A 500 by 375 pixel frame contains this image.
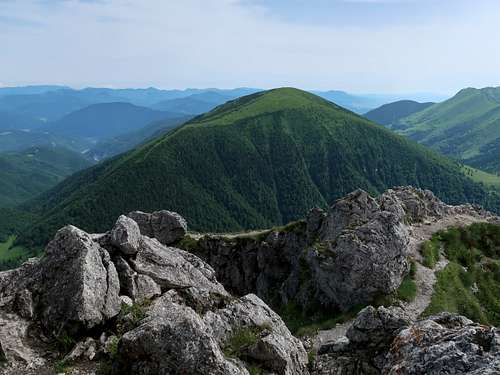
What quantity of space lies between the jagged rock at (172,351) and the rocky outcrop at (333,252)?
36549 millimetres

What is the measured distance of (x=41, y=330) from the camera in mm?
27188

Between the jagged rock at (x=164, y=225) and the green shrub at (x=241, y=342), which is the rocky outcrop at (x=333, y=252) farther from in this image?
the green shrub at (x=241, y=342)

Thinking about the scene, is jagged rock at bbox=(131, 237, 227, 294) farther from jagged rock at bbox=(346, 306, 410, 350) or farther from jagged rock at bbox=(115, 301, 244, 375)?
jagged rock at bbox=(115, 301, 244, 375)

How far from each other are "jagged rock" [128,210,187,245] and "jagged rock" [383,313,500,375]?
66.7 meters

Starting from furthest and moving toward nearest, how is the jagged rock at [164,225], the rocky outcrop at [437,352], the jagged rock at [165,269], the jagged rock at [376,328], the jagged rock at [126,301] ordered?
the jagged rock at [164,225], the jagged rock at [165,269], the jagged rock at [126,301], the jagged rock at [376,328], the rocky outcrop at [437,352]

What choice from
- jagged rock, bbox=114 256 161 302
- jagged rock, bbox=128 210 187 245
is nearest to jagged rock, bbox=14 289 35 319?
jagged rock, bbox=114 256 161 302

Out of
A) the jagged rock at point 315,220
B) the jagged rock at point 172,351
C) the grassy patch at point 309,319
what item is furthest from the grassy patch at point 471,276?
the jagged rock at point 172,351

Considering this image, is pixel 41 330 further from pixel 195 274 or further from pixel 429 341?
pixel 429 341

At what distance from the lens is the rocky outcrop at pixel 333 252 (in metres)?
56.3

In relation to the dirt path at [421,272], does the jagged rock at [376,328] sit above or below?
above

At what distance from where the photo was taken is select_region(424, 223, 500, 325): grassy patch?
53531 millimetres

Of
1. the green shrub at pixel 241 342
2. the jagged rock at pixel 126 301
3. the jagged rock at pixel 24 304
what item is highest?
the jagged rock at pixel 24 304

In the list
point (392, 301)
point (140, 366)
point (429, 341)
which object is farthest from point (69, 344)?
point (392, 301)

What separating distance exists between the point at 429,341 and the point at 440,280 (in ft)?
143
